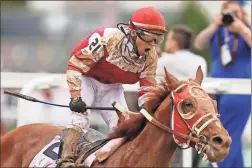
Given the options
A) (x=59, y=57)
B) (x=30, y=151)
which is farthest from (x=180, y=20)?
(x=30, y=151)

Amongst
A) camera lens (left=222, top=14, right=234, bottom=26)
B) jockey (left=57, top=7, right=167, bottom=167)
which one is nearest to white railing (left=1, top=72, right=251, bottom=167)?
camera lens (left=222, top=14, right=234, bottom=26)

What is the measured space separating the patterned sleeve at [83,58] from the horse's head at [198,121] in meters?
0.74

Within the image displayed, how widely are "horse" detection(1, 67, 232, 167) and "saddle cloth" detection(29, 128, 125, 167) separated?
6 cm

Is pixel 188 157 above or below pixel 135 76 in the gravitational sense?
below

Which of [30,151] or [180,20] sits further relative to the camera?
[180,20]

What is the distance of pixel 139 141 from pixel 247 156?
4693mm

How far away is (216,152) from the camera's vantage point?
20.8ft

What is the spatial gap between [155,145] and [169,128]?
215 millimetres

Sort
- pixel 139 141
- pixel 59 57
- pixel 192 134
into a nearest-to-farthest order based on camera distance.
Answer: pixel 192 134 < pixel 139 141 < pixel 59 57

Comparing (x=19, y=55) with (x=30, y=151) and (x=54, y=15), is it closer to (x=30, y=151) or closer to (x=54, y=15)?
(x=54, y=15)

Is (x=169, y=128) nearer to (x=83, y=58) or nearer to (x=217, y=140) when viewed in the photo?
(x=217, y=140)

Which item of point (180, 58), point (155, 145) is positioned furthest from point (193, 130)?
point (180, 58)

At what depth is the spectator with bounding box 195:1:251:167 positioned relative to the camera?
10.1 m

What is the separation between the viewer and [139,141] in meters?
6.95
